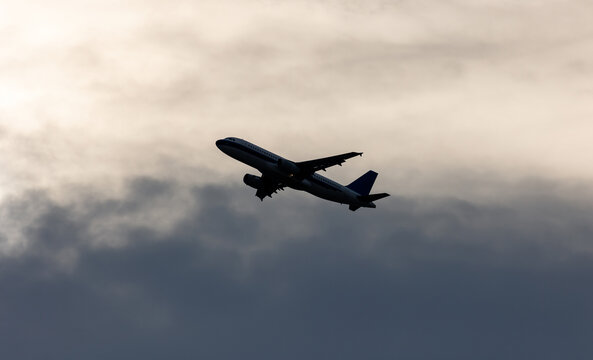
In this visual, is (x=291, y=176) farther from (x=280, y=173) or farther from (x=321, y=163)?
(x=321, y=163)

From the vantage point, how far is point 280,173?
365 feet

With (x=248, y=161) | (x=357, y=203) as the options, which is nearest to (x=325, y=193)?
(x=357, y=203)

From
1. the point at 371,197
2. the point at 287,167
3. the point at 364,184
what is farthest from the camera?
the point at 364,184

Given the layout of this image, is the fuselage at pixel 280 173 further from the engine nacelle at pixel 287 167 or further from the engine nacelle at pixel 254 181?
the engine nacelle at pixel 254 181

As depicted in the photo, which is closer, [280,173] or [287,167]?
[287,167]

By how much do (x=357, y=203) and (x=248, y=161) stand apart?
62.6 ft

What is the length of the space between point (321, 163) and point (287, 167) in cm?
458

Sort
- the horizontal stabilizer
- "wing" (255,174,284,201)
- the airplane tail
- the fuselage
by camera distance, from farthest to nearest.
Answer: the airplane tail, "wing" (255,174,284,201), the horizontal stabilizer, the fuselage

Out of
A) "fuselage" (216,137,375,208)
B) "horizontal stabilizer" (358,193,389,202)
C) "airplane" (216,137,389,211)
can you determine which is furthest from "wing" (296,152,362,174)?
"horizontal stabilizer" (358,193,389,202)

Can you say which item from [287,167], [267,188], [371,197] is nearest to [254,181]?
[267,188]

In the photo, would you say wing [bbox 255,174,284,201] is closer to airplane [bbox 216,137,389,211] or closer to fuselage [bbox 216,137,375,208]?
airplane [bbox 216,137,389,211]

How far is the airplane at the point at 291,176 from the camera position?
109 meters

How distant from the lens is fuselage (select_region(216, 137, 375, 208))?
10888cm

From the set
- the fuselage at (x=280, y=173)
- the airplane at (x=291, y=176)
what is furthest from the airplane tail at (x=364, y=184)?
the fuselage at (x=280, y=173)
